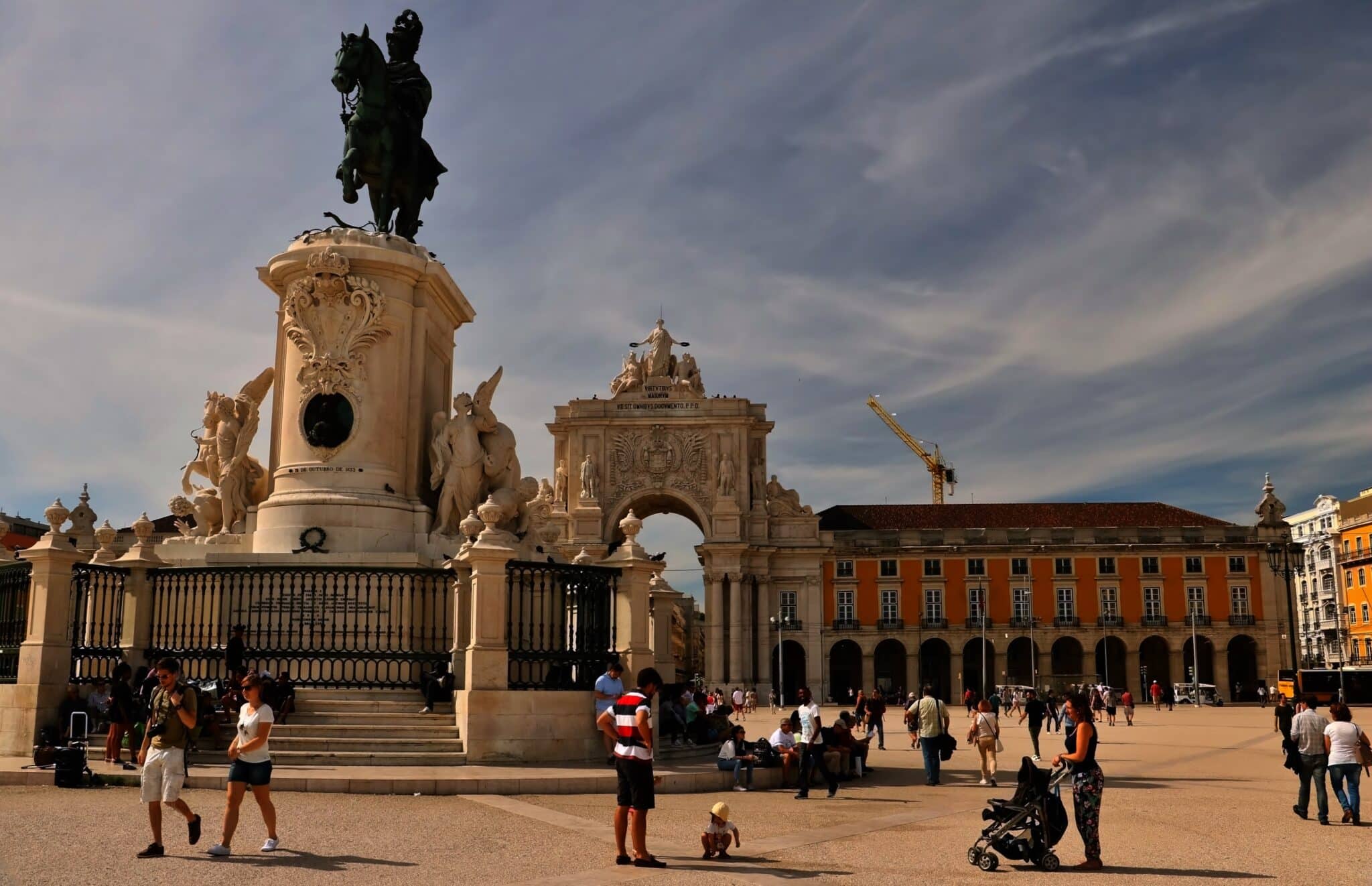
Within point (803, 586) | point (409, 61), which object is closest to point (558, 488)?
point (803, 586)

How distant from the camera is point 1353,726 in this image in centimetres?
1101

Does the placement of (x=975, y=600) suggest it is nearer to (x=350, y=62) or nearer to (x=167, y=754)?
(x=350, y=62)

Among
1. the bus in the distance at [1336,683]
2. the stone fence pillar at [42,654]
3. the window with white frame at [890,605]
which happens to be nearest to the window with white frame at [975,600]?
the window with white frame at [890,605]

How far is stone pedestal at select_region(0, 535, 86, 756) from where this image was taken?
12586 mm

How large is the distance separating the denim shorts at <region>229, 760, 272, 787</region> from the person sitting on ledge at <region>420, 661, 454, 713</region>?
4.88 metres

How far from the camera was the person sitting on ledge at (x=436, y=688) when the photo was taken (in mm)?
12828

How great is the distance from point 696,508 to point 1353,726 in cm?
5942

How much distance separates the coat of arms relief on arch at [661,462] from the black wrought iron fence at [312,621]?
56.4 m

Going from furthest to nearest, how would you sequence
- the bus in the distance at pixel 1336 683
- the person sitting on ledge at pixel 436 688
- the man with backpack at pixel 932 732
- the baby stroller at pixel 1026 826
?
the bus in the distance at pixel 1336 683 → the man with backpack at pixel 932 732 → the person sitting on ledge at pixel 436 688 → the baby stroller at pixel 1026 826

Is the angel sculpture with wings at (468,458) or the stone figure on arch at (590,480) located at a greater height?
the stone figure on arch at (590,480)

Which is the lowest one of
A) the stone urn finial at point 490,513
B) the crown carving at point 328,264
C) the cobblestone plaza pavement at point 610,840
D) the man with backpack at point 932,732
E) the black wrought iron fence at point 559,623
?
the cobblestone plaza pavement at point 610,840

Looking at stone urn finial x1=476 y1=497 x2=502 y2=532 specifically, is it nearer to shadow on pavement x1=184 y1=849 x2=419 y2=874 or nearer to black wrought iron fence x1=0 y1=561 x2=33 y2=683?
black wrought iron fence x1=0 y1=561 x2=33 y2=683

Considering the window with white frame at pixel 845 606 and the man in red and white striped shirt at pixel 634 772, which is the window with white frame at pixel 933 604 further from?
the man in red and white striped shirt at pixel 634 772

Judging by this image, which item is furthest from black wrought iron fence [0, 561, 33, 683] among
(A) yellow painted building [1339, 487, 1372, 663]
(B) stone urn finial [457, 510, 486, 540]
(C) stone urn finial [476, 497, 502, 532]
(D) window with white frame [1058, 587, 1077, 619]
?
(A) yellow painted building [1339, 487, 1372, 663]
